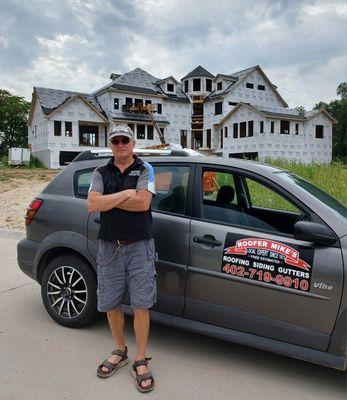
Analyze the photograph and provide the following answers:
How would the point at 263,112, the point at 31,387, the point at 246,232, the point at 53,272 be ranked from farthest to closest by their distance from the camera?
the point at 263,112 → the point at 53,272 → the point at 246,232 → the point at 31,387

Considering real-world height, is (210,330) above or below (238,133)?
below

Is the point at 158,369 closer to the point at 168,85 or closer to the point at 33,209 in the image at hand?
the point at 33,209

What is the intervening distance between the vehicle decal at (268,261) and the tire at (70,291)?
1.38 m

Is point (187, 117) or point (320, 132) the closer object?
point (320, 132)

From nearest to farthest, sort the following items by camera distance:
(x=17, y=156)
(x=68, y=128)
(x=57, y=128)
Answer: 1. (x=17, y=156)
2. (x=57, y=128)
3. (x=68, y=128)

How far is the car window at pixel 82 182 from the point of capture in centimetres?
405

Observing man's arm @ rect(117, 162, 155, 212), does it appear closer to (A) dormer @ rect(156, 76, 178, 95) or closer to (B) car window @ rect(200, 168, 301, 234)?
(B) car window @ rect(200, 168, 301, 234)

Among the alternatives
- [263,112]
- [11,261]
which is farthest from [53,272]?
[263,112]

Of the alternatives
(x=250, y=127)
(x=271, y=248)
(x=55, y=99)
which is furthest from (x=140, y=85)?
(x=271, y=248)

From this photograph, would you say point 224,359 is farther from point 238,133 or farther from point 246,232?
point 238,133

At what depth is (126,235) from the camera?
2980 mm

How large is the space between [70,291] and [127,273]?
1073 mm

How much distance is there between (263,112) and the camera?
39.2 metres

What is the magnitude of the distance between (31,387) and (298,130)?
42.1m
